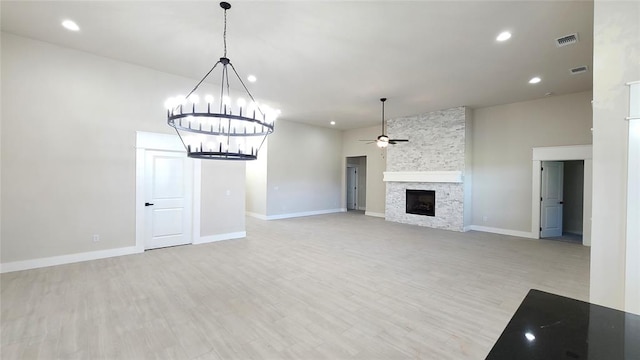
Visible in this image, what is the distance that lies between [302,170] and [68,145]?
22.6ft

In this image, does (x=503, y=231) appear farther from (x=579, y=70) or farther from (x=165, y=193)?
(x=165, y=193)

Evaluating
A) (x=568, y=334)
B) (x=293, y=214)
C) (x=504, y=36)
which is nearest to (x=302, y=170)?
(x=293, y=214)

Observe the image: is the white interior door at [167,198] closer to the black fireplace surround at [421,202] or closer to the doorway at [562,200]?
the black fireplace surround at [421,202]

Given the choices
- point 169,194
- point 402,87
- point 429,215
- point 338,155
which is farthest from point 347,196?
point 169,194

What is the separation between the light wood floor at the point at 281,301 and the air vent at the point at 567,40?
3.57 metres

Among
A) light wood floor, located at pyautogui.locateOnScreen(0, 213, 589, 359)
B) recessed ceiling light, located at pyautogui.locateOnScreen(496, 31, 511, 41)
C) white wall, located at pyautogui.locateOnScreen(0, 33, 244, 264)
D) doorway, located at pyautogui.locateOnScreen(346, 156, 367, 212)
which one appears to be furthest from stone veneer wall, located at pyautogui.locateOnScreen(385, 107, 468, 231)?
white wall, located at pyautogui.locateOnScreen(0, 33, 244, 264)

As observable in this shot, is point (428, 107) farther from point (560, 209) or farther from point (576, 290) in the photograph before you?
point (576, 290)

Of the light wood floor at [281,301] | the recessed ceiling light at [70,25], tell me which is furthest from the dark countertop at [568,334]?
the recessed ceiling light at [70,25]

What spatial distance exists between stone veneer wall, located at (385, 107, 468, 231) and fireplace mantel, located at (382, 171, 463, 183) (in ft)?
0.55

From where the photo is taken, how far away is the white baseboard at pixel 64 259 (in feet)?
13.4

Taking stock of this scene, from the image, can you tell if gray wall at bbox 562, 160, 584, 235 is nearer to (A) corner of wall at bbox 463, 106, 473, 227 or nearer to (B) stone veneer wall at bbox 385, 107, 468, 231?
(A) corner of wall at bbox 463, 106, 473, 227

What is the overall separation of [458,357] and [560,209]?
7390 mm

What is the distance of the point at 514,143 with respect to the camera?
7230 millimetres

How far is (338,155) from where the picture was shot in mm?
11711
